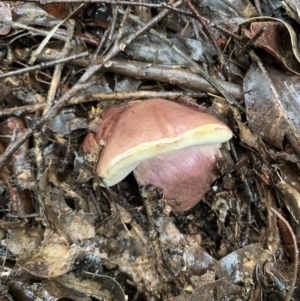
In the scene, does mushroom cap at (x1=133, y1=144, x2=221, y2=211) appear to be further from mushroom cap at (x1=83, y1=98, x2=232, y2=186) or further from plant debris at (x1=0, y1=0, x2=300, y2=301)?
mushroom cap at (x1=83, y1=98, x2=232, y2=186)

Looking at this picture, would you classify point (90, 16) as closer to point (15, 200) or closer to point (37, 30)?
point (37, 30)

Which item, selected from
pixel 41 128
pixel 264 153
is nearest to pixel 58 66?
pixel 41 128

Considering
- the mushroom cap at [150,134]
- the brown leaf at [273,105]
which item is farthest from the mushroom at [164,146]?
the brown leaf at [273,105]

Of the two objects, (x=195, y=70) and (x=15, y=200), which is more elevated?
(x=195, y=70)

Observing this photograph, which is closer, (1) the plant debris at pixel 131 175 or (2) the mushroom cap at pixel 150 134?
(2) the mushroom cap at pixel 150 134

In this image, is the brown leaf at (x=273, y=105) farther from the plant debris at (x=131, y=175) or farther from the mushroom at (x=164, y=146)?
the mushroom at (x=164, y=146)

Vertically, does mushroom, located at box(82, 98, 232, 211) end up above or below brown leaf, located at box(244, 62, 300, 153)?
below

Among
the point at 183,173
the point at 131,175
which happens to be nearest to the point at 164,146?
the point at 183,173

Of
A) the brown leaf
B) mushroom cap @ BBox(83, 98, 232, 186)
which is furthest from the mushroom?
the brown leaf

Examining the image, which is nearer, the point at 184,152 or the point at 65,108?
the point at 184,152
